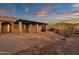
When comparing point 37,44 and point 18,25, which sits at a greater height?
point 18,25

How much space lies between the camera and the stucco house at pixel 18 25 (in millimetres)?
3209

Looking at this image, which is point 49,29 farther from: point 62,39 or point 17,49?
point 17,49

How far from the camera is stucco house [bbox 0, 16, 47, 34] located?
3209mm

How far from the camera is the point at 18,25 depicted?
10.6 feet

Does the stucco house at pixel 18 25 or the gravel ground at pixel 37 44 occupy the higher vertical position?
the stucco house at pixel 18 25

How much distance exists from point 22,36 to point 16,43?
0.12m

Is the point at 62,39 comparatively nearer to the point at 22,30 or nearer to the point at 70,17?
the point at 70,17

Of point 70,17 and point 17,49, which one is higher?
point 70,17

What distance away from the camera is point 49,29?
3.26 meters

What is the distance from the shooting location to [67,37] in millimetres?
3246

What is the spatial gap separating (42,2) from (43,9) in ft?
0.31

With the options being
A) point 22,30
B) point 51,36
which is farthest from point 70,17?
point 22,30

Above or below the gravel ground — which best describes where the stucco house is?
above
